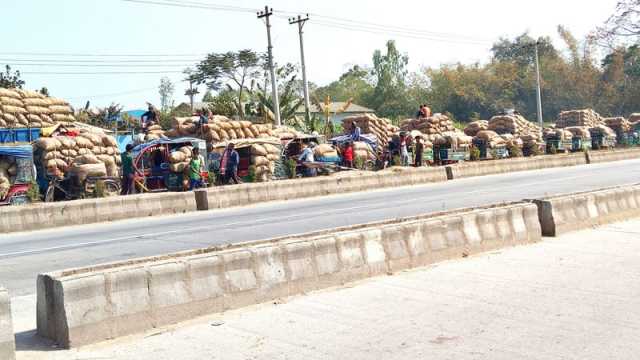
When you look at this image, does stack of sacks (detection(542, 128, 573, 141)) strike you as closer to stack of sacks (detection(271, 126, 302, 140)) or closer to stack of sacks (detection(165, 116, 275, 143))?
stack of sacks (detection(271, 126, 302, 140))

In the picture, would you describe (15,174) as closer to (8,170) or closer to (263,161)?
(8,170)

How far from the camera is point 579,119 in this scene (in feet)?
164

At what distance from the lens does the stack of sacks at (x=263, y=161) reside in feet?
89.1

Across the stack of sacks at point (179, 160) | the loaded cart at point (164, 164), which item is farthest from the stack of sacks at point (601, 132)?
the stack of sacks at point (179, 160)

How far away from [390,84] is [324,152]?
215ft

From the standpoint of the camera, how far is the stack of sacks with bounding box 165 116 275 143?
2820 centimetres

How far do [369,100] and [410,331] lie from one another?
87.9 metres

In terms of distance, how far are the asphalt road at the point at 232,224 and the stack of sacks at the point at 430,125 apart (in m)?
10.2

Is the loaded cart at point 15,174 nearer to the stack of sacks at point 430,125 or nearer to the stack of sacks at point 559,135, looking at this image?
the stack of sacks at point 430,125

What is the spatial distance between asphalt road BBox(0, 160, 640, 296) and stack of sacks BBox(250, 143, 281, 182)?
11.5 feet

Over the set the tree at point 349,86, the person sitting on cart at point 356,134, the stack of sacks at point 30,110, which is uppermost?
the tree at point 349,86

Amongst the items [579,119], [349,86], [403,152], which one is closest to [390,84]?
[349,86]

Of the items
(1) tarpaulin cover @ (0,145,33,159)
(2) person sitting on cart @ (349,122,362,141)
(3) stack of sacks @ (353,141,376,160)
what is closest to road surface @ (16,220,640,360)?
(1) tarpaulin cover @ (0,145,33,159)

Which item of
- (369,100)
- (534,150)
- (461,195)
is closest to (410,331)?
(461,195)
